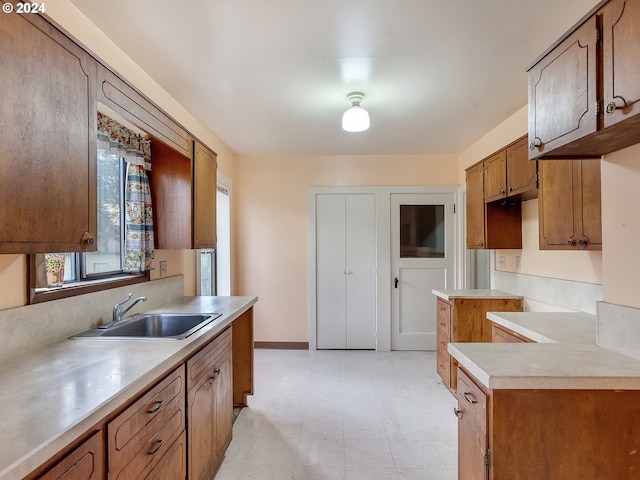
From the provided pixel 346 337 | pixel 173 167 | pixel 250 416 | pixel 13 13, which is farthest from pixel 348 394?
pixel 13 13

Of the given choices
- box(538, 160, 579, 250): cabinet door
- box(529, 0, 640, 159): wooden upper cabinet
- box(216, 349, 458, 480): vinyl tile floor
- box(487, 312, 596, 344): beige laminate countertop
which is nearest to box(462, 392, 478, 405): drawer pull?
box(487, 312, 596, 344): beige laminate countertop

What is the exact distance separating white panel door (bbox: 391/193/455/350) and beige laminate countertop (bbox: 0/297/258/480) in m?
3.03

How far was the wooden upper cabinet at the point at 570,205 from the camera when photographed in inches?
72.9

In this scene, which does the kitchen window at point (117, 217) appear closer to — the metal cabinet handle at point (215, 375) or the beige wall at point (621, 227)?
the metal cabinet handle at point (215, 375)

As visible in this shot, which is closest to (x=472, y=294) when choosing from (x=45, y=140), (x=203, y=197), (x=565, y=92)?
(x=565, y=92)

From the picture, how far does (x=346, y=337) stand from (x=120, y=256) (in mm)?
2875

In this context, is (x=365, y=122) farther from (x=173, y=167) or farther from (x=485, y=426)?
(x=485, y=426)

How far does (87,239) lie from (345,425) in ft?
7.05

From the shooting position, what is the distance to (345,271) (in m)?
4.38

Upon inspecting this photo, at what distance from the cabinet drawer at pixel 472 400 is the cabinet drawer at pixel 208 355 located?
47.7 inches

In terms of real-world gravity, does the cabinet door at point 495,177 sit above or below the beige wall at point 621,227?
above

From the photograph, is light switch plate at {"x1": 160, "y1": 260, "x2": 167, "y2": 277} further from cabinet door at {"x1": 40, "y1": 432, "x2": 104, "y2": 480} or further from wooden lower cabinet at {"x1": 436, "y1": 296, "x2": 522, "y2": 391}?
wooden lower cabinet at {"x1": 436, "y1": 296, "x2": 522, "y2": 391}

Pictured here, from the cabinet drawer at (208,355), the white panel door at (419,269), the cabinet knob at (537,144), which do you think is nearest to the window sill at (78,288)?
the cabinet drawer at (208,355)

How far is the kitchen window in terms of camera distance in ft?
6.40
